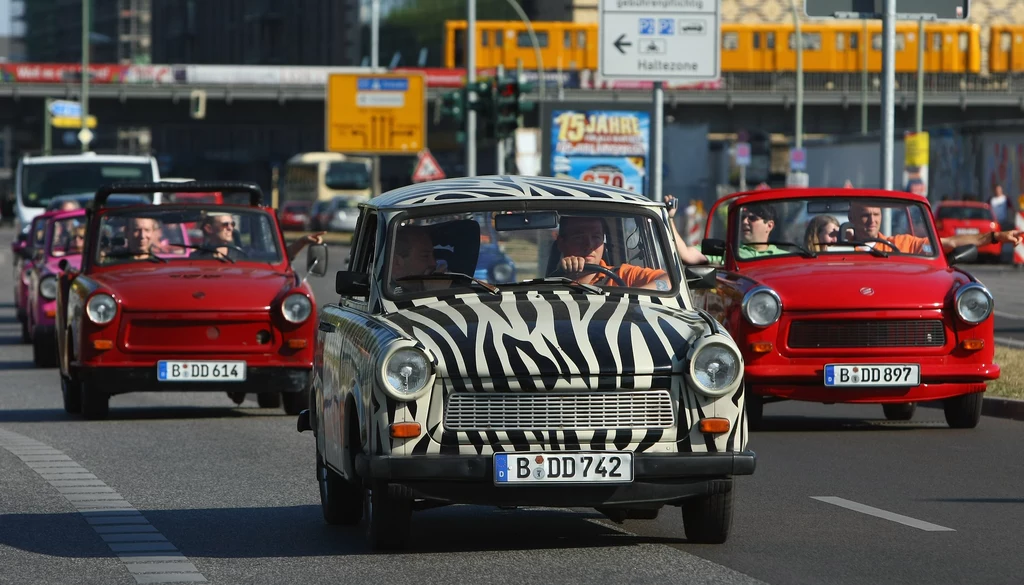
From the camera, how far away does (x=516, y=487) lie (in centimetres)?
746

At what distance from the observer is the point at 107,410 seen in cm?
1448

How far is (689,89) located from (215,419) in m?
77.6

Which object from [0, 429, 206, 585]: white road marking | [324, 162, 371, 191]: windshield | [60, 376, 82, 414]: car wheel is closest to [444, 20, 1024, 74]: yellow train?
[324, 162, 371, 191]: windshield

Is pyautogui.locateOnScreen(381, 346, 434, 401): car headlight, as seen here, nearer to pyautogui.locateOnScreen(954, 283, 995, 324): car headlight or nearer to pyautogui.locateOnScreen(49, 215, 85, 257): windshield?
pyautogui.locateOnScreen(954, 283, 995, 324): car headlight

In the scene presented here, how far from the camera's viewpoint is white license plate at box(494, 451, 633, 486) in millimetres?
7426

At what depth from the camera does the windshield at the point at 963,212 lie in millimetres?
45469

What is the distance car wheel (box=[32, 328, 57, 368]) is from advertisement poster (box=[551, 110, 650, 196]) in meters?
8.33

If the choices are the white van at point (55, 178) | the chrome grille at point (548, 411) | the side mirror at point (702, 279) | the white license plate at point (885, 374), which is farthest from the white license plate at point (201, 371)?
the white van at point (55, 178)

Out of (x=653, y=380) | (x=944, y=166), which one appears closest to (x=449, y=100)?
(x=944, y=166)

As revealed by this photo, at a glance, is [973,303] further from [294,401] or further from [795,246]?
[294,401]

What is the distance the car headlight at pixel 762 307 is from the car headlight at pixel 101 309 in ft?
14.4

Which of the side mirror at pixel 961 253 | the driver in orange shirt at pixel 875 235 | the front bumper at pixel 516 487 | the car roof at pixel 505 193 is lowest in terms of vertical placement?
the front bumper at pixel 516 487

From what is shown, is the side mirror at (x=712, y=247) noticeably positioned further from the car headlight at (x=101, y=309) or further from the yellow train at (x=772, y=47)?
the yellow train at (x=772, y=47)

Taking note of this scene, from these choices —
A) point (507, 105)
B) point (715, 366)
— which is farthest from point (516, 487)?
point (507, 105)
